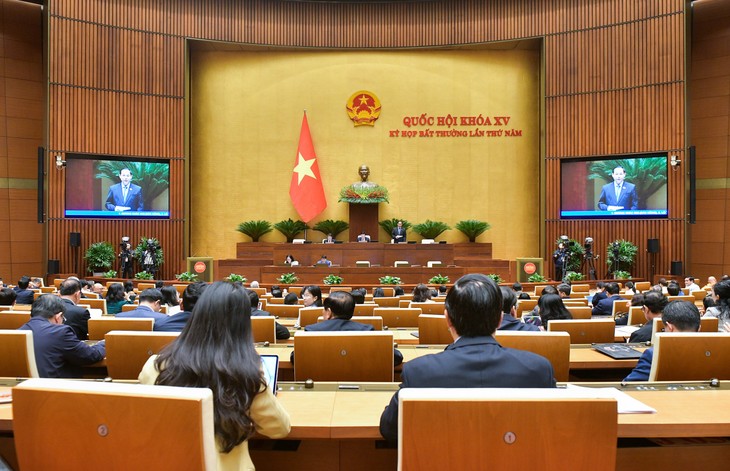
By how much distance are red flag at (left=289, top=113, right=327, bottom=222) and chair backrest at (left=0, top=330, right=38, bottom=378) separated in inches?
493

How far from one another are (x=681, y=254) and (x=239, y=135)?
1132 centimetres

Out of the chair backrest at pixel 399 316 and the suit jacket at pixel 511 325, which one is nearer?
the suit jacket at pixel 511 325

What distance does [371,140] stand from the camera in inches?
631

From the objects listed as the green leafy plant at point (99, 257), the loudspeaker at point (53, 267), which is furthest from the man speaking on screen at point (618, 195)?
the loudspeaker at point (53, 267)

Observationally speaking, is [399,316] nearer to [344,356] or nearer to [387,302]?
[387,302]

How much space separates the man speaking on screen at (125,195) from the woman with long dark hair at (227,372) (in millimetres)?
13687

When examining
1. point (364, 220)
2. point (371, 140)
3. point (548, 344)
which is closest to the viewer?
point (548, 344)

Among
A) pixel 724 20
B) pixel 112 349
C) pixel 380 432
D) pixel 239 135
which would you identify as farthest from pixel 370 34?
pixel 380 432

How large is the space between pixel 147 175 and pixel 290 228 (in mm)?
3751

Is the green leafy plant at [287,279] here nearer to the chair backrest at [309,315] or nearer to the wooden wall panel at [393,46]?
the wooden wall panel at [393,46]

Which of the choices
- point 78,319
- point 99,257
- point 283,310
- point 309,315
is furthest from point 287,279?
point 78,319

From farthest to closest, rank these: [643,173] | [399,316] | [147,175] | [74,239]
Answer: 1. [147,175]
2. [643,173]
3. [74,239]
4. [399,316]

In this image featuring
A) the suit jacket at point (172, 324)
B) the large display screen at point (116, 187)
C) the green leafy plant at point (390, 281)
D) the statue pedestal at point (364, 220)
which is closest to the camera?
the suit jacket at point (172, 324)

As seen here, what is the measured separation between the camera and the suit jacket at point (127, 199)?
1421cm
